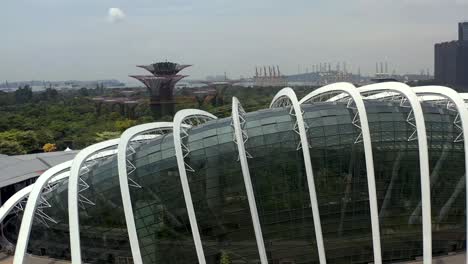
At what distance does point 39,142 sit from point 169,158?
7670 centimetres

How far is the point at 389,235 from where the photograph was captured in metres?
31.3

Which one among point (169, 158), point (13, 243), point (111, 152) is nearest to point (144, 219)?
point (169, 158)

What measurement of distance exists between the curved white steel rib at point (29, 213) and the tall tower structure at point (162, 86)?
372 feet

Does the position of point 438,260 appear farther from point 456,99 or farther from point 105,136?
point 105,136

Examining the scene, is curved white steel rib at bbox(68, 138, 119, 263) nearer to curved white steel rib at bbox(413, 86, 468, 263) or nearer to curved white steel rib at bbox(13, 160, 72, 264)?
curved white steel rib at bbox(13, 160, 72, 264)

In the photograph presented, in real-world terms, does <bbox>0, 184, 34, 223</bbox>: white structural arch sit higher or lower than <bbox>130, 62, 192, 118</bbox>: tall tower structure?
lower

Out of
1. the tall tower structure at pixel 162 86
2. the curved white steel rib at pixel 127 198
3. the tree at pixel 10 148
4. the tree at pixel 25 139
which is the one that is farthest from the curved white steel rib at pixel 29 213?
the tall tower structure at pixel 162 86

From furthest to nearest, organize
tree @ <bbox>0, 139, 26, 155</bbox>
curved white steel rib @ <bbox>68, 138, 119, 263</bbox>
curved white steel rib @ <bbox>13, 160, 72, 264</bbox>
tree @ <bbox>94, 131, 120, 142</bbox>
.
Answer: tree @ <bbox>94, 131, 120, 142</bbox> → tree @ <bbox>0, 139, 26, 155</bbox> → curved white steel rib @ <bbox>13, 160, 72, 264</bbox> → curved white steel rib @ <bbox>68, 138, 119, 263</bbox>

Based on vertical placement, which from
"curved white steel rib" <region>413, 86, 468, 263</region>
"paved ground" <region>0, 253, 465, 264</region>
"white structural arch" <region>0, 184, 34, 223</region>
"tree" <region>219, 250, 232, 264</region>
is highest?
"curved white steel rib" <region>413, 86, 468, 263</region>

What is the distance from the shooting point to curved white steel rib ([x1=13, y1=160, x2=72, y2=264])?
2752 centimetres

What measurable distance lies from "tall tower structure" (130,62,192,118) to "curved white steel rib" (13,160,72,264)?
113300 millimetres

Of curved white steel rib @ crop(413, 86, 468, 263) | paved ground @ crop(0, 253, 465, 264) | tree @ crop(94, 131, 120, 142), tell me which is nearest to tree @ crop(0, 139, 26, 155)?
tree @ crop(94, 131, 120, 142)

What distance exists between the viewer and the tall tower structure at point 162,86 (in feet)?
483

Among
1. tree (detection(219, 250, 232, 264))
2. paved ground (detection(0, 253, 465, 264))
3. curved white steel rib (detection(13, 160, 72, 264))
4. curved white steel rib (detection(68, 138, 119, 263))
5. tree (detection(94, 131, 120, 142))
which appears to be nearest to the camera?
curved white steel rib (detection(68, 138, 119, 263))
